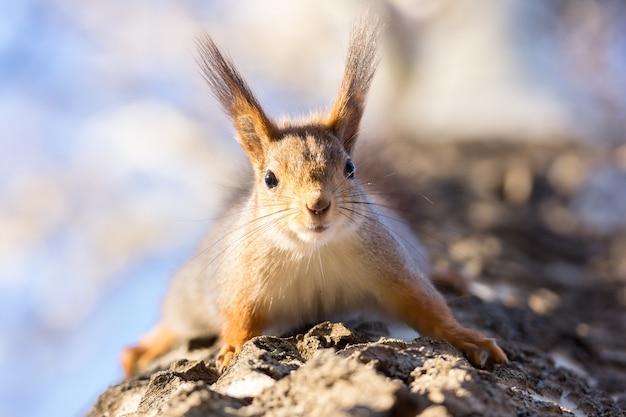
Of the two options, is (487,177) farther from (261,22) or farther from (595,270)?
(261,22)

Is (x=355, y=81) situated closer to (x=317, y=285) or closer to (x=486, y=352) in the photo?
(x=317, y=285)

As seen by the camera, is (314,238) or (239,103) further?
(239,103)

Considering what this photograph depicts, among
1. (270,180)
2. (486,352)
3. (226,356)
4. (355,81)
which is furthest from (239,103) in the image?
(486,352)

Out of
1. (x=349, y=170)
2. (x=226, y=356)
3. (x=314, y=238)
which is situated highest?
(x=349, y=170)

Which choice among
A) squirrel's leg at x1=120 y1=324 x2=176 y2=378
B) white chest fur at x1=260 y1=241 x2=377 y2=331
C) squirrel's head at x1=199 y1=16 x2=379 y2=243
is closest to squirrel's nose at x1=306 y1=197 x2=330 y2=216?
squirrel's head at x1=199 y1=16 x2=379 y2=243

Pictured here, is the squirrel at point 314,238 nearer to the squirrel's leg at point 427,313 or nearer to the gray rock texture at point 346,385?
the squirrel's leg at point 427,313

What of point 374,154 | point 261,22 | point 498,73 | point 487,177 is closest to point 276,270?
point 374,154

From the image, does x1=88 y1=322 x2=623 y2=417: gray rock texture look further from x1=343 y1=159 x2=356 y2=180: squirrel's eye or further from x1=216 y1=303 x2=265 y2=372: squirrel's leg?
x1=343 y1=159 x2=356 y2=180: squirrel's eye
